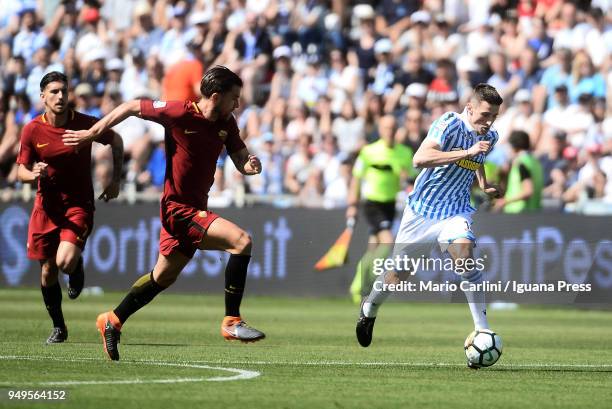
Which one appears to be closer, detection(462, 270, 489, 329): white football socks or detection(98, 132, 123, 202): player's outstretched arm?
detection(462, 270, 489, 329): white football socks

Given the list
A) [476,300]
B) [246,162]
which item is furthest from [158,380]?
[476,300]

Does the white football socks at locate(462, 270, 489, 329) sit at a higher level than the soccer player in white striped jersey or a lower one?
lower

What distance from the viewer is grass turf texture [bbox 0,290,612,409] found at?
9156 millimetres

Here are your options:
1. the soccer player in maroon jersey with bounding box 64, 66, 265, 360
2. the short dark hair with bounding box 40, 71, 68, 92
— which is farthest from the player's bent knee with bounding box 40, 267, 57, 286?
the soccer player in maroon jersey with bounding box 64, 66, 265, 360

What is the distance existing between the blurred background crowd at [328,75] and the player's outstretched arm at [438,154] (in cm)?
1060

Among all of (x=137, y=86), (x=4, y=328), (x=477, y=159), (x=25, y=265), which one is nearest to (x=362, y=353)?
(x=477, y=159)

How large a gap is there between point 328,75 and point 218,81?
606 inches

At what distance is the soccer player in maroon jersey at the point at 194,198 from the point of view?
1168cm

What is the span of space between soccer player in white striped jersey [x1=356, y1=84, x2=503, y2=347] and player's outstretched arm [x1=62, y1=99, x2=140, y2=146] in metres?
2.53

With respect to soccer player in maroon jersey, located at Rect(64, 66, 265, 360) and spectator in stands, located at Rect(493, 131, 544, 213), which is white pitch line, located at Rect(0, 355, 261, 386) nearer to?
soccer player in maroon jersey, located at Rect(64, 66, 265, 360)

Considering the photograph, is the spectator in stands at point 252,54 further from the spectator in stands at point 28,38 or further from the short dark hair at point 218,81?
the short dark hair at point 218,81

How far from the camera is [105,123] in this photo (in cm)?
1137

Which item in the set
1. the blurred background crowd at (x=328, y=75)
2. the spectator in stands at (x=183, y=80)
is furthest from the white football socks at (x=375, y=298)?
the spectator in stands at (x=183, y=80)

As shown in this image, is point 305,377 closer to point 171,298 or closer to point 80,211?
point 80,211
